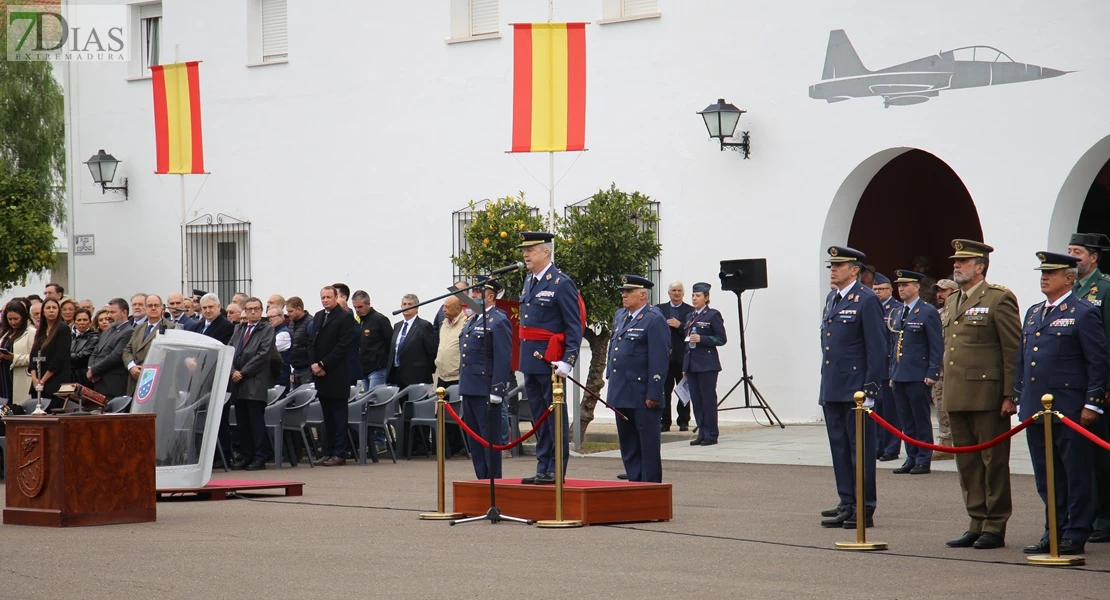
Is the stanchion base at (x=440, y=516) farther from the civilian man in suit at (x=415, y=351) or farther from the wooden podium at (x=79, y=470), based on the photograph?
the civilian man in suit at (x=415, y=351)

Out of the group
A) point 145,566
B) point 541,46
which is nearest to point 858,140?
point 541,46

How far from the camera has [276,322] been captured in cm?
1634

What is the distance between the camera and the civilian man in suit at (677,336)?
58.0ft

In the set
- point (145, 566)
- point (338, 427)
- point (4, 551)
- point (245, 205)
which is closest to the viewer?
point (145, 566)

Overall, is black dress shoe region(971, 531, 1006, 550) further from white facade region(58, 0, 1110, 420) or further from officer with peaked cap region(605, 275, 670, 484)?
white facade region(58, 0, 1110, 420)

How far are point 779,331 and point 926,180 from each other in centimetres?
492

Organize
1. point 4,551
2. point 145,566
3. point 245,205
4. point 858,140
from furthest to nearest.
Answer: point 245,205
point 858,140
point 4,551
point 145,566

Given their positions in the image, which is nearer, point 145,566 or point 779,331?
point 145,566

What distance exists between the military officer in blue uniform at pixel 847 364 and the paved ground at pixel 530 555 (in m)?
0.42

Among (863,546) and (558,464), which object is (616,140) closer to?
(558,464)

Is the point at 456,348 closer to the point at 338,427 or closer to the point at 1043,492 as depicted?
the point at 338,427

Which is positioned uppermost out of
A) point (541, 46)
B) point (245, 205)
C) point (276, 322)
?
point (541, 46)

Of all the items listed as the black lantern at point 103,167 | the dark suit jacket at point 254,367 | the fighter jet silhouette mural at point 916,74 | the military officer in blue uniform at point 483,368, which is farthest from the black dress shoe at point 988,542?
the black lantern at point 103,167

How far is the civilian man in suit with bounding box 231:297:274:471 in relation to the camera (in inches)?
601
